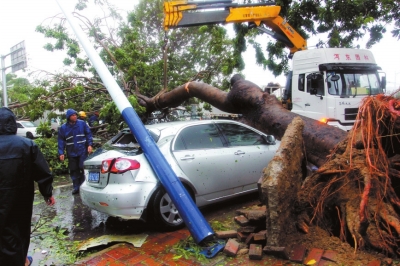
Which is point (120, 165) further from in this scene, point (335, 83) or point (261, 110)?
point (335, 83)

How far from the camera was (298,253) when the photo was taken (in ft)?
11.2

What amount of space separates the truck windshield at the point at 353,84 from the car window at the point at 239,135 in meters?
3.32

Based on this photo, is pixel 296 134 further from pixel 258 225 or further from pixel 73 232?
pixel 73 232

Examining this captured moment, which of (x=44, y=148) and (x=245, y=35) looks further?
(x=245, y=35)

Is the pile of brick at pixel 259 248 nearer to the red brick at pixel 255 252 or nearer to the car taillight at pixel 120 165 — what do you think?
the red brick at pixel 255 252

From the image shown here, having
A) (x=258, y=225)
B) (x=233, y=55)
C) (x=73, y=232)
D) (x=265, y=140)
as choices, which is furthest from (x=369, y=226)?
(x=233, y=55)

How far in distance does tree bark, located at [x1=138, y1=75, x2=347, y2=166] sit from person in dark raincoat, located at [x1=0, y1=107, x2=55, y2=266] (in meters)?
4.24

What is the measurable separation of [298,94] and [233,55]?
3801 mm

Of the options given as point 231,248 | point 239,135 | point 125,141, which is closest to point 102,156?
point 125,141

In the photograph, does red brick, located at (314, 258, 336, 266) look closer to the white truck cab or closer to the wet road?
the wet road

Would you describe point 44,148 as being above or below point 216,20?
below

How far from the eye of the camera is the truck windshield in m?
8.02

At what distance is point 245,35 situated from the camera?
39.2ft

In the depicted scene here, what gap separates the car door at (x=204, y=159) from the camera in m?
4.75
